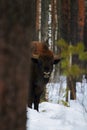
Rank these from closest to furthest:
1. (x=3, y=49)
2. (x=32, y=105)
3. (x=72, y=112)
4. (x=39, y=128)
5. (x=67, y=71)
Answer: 1. (x=3, y=49)
2. (x=39, y=128)
3. (x=67, y=71)
4. (x=72, y=112)
5. (x=32, y=105)

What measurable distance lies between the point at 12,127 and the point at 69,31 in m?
13.2

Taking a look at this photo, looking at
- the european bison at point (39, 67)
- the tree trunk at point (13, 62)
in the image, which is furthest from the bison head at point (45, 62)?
the tree trunk at point (13, 62)

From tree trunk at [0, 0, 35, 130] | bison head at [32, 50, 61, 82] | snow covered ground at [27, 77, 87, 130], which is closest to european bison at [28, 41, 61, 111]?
bison head at [32, 50, 61, 82]

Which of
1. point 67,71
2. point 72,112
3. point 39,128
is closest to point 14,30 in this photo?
point 39,128

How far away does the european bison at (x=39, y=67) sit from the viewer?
9977 mm

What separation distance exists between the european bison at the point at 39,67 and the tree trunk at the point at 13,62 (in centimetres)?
774

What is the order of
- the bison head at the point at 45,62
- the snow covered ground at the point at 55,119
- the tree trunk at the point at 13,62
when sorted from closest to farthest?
the tree trunk at the point at 13,62 < the snow covered ground at the point at 55,119 < the bison head at the point at 45,62

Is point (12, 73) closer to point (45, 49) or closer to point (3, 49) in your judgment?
point (3, 49)

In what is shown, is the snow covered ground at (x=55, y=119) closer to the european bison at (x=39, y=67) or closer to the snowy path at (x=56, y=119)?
the snowy path at (x=56, y=119)

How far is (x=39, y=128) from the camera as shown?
6.84 metres

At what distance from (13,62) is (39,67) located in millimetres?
8030

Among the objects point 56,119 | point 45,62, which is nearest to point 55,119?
point 56,119

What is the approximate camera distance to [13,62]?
2088 mm

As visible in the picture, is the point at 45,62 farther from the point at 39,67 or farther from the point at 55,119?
the point at 55,119
